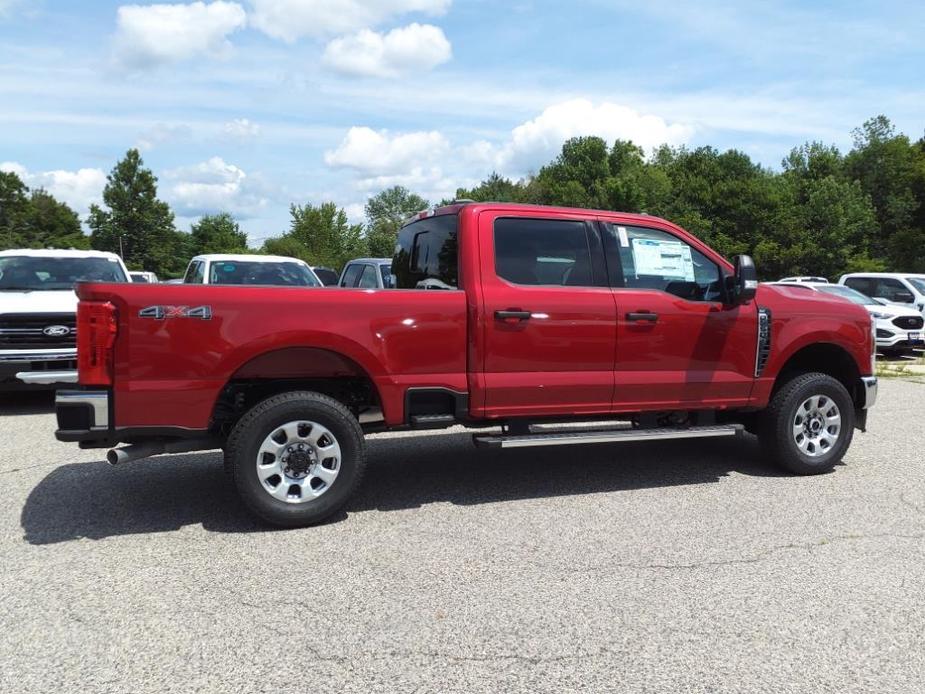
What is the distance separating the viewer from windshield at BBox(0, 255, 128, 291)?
9852 millimetres

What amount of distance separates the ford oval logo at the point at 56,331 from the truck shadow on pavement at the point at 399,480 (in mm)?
2999

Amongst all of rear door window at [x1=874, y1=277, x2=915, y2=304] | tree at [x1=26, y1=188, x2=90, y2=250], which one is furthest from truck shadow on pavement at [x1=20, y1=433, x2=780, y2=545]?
tree at [x1=26, y1=188, x2=90, y2=250]

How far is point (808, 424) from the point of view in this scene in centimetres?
625

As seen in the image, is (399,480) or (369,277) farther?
(369,277)

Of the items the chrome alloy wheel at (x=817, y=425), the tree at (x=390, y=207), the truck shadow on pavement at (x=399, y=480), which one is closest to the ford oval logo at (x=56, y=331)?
the truck shadow on pavement at (x=399, y=480)

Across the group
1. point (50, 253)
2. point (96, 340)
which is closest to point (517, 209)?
point (96, 340)

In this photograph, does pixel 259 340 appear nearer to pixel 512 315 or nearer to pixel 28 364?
pixel 512 315

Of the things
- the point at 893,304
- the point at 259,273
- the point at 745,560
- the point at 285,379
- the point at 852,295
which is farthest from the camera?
the point at 893,304

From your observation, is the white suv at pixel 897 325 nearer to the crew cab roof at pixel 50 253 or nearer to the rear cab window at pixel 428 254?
the rear cab window at pixel 428 254

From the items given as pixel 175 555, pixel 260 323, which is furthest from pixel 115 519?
pixel 260 323

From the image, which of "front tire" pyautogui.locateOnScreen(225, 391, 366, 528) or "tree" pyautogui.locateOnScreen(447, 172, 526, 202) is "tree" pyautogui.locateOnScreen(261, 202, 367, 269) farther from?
"front tire" pyautogui.locateOnScreen(225, 391, 366, 528)

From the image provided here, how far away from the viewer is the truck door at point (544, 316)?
17.3 feet

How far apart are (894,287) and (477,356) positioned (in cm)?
1636

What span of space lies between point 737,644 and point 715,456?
3.81m
